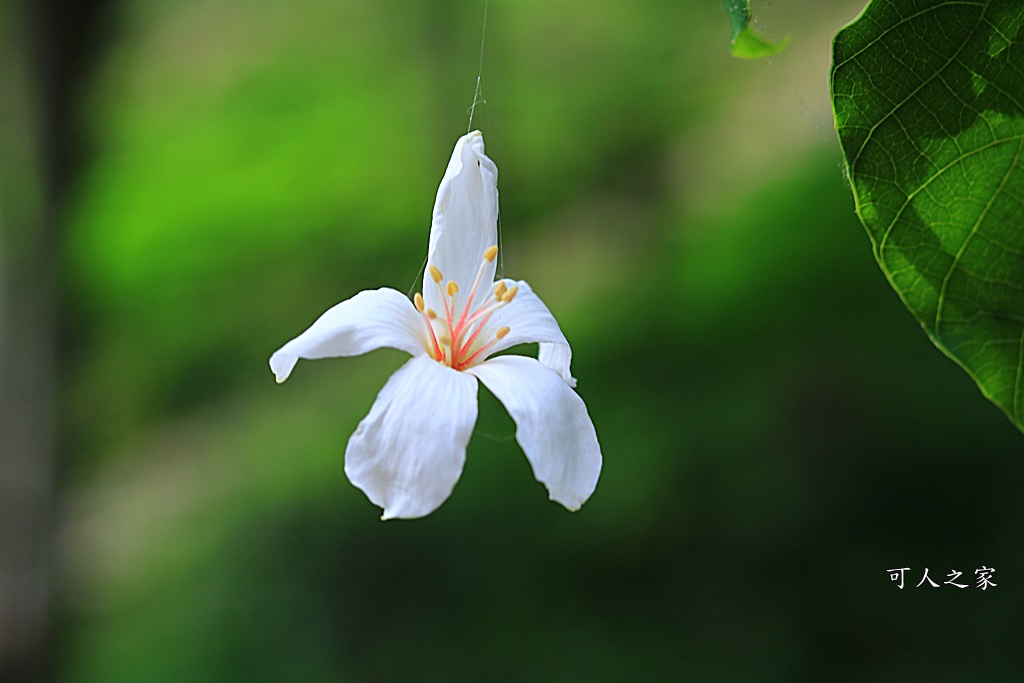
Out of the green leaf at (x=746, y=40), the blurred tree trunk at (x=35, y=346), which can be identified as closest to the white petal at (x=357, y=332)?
the green leaf at (x=746, y=40)

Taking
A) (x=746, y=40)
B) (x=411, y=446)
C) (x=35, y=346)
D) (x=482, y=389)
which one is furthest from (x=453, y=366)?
(x=35, y=346)

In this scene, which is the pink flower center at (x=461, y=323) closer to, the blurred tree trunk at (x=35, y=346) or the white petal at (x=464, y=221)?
the white petal at (x=464, y=221)

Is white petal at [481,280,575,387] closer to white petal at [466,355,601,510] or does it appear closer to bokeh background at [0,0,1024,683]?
white petal at [466,355,601,510]

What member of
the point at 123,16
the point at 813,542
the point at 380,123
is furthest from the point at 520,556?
the point at 123,16

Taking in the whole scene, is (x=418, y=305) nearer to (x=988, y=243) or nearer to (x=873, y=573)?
(x=988, y=243)

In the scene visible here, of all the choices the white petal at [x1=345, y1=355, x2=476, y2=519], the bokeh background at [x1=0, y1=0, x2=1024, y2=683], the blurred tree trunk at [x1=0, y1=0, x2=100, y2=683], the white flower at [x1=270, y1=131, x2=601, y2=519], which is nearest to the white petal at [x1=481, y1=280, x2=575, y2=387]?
the white flower at [x1=270, y1=131, x2=601, y2=519]
